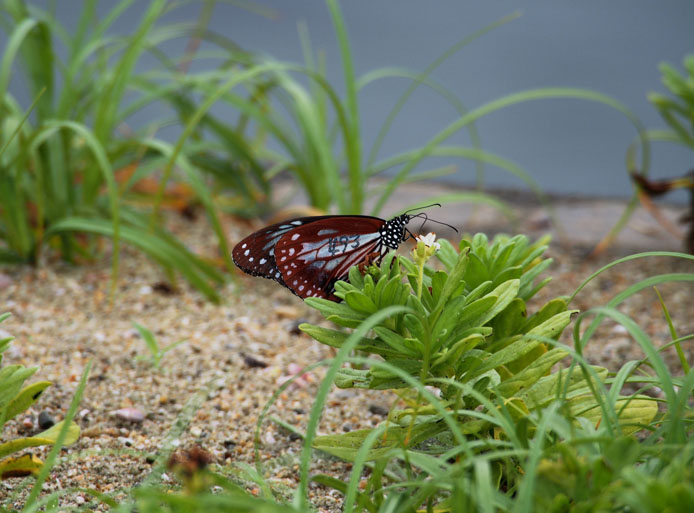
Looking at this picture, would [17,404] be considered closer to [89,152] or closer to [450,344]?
[450,344]

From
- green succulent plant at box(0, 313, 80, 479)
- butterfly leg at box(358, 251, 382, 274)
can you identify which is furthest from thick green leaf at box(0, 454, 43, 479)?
butterfly leg at box(358, 251, 382, 274)

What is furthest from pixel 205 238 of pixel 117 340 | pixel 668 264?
pixel 668 264

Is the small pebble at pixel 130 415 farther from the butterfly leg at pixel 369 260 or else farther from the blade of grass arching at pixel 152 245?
the blade of grass arching at pixel 152 245

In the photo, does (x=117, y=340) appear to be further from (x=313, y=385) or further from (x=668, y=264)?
(x=668, y=264)

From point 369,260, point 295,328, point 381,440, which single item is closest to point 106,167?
point 295,328

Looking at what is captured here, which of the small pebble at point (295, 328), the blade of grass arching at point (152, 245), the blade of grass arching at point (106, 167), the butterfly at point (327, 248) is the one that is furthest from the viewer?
the blade of grass arching at point (152, 245)

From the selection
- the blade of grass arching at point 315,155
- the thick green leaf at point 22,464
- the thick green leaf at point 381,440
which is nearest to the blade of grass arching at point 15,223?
the blade of grass arching at point 315,155
